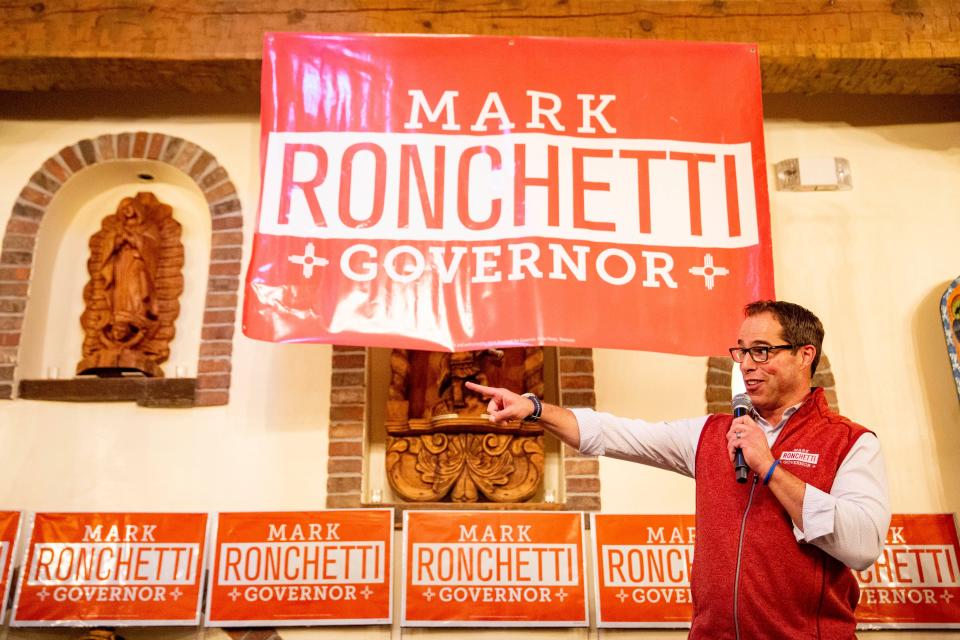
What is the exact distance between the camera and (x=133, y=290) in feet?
12.3

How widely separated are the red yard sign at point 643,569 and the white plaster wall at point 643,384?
0.09 m

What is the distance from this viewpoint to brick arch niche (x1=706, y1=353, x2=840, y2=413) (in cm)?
356

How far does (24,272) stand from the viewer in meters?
3.73

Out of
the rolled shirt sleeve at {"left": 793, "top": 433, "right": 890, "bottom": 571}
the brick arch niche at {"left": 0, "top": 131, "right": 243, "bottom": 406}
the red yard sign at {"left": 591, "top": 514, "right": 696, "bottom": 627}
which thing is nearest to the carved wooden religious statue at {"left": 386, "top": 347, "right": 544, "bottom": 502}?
the red yard sign at {"left": 591, "top": 514, "right": 696, "bottom": 627}

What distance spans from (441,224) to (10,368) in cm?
198

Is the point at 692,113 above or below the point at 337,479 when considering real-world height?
above

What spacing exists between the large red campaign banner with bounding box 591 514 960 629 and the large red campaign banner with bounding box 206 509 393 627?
0.84 metres

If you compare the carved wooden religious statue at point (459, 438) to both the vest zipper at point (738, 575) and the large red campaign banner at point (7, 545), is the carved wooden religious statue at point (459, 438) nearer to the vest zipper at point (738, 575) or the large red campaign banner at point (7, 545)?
the large red campaign banner at point (7, 545)

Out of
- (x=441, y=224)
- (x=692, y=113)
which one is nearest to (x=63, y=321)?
(x=441, y=224)

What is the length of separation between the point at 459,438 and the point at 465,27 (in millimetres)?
1681

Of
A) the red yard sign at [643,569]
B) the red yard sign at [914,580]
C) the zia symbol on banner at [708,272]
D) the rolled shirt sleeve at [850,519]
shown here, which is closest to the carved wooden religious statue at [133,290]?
the red yard sign at [643,569]

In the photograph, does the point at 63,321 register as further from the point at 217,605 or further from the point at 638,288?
the point at 638,288

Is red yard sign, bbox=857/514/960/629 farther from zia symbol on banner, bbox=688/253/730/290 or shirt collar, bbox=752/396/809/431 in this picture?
shirt collar, bbox=752/396/809/431

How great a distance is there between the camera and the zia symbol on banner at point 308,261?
9.51ft
